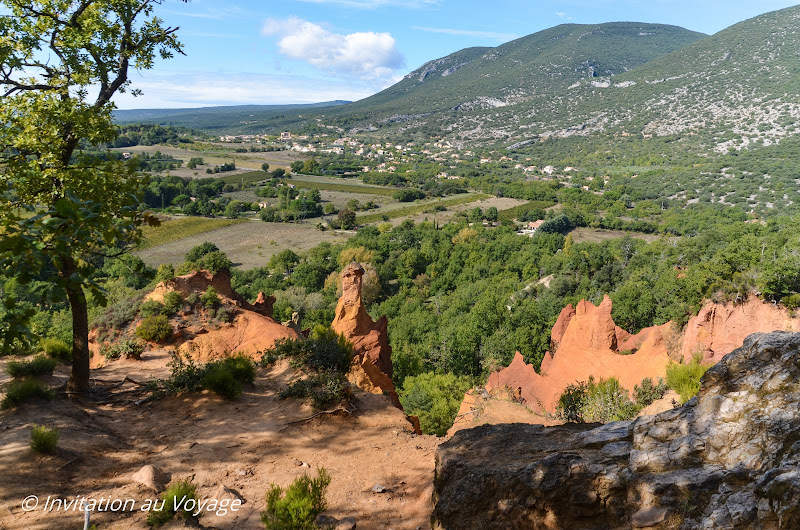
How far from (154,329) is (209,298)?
215 cm

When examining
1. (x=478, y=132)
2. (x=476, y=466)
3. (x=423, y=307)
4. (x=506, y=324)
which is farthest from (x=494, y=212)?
(x=478, y=132)

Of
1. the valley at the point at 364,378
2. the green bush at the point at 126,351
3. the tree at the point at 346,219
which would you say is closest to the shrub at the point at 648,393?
the valley at the point at 364,378

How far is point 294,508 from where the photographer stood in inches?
202

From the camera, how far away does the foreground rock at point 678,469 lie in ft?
11.4

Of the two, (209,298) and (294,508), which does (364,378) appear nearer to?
(209,298)

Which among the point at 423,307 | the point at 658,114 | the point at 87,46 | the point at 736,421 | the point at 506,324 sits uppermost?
the point at 658,114

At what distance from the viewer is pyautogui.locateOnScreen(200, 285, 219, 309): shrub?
15781mm

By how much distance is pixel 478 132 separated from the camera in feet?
623

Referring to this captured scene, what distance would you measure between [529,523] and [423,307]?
43987mm

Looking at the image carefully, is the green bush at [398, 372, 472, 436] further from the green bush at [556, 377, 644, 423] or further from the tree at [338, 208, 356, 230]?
the tree at [338, 208, 356, 230]

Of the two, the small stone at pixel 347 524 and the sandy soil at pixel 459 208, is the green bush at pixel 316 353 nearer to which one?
the small stone at pixel 347 524

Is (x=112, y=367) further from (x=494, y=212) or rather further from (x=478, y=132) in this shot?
(x=478, y=132)

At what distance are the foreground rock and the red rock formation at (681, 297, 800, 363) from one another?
48.3 feet

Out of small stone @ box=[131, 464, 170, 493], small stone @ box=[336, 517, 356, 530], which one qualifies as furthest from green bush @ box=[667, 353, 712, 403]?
small stone @ box=[131, 464, 170, 493]
